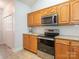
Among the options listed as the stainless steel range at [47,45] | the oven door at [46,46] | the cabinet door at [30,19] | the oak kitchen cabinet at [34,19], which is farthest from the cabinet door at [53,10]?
the cabinet door at [30,19]

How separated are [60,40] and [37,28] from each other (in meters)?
2.81

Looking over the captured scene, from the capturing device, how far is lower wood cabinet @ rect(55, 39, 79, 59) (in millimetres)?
3396

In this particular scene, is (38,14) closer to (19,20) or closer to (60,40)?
(19,20)

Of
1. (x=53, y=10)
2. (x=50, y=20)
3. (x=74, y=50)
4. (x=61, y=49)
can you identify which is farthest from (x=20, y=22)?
(x=74, y=50)

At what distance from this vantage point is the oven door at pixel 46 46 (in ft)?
14.3

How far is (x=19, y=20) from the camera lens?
22.0 feet

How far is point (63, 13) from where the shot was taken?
170 inches

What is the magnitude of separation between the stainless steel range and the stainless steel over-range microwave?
380 millimetres

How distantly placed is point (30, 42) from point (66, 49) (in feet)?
8.85

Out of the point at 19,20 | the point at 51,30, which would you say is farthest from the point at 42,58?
the point at 19,20

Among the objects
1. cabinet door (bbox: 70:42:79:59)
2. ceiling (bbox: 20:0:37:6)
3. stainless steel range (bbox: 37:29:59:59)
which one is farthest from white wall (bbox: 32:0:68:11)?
cabinet door (bbox: 70:42:79:59)

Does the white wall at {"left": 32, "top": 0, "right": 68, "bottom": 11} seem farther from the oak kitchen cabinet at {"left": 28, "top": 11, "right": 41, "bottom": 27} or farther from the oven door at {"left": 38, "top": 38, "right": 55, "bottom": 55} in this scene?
the oven door at {"left": 38, "top": 38, "right": 55, "bottom": 55}

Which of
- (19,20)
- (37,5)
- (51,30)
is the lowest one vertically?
(51,30)

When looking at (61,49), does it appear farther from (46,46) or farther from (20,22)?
(20,22)
